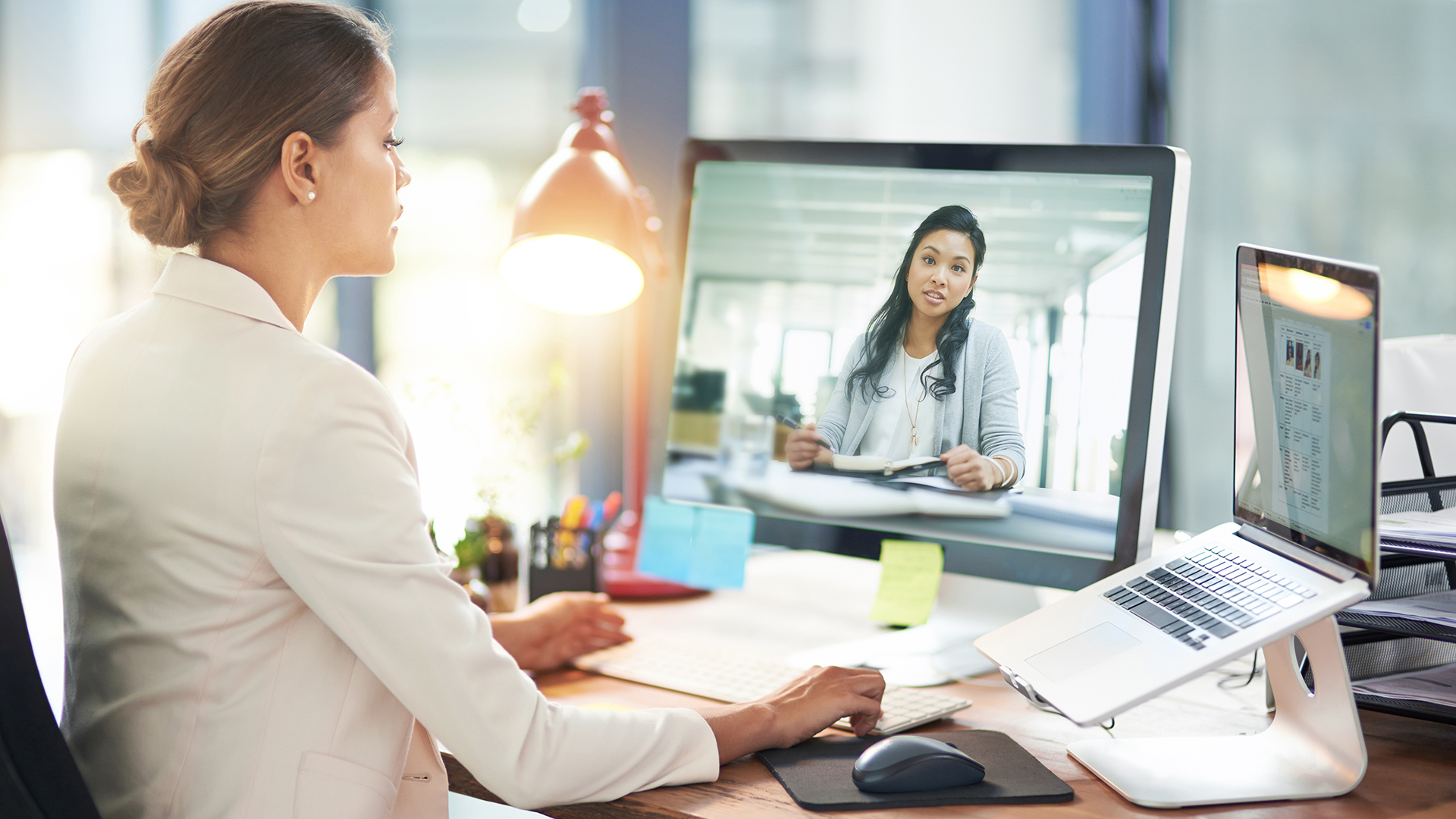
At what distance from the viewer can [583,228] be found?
1.30m

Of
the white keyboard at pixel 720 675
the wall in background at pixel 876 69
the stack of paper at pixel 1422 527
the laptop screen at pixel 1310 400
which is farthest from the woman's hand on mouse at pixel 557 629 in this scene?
the wall in background at pixel 876 69

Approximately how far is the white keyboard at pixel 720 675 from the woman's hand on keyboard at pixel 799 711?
0.12ft

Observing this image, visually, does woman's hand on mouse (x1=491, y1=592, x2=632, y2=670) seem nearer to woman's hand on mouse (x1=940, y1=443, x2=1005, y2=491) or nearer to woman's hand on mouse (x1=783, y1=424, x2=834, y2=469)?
woman's hand on mouse (x1=783, y1=424, x2=834, y2=469)

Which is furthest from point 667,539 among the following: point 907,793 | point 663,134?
point 663,134

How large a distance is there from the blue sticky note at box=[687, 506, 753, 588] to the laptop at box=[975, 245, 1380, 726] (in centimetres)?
42

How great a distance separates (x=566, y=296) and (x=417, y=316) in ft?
2.97

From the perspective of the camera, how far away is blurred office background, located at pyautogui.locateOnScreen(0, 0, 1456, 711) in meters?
1.65

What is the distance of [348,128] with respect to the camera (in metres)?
0.84

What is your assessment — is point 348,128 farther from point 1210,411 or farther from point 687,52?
point 1210,411

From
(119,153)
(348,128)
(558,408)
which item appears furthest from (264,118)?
(558,408)

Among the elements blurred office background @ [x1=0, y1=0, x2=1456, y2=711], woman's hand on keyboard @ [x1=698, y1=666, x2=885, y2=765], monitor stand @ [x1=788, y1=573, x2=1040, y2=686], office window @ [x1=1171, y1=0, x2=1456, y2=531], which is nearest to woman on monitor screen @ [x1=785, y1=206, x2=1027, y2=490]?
monitor stand @ [x1=788, y1=573, x2=1040, y2=686]

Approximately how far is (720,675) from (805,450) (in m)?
0.28

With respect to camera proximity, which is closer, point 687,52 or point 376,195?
point 376,195

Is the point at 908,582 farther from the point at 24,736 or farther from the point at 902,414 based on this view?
the point at 24,736
